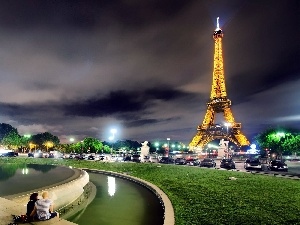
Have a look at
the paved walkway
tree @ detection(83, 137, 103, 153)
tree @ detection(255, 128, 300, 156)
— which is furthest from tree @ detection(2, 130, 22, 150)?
the paved walkway

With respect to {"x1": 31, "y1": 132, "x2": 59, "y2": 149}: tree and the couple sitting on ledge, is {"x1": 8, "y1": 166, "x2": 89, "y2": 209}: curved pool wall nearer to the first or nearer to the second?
the couple sitting on ledge

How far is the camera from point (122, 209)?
15070 millimetres

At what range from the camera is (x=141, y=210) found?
14.8 metres

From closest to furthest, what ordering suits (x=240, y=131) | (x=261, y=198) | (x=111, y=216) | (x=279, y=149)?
(x=111, y=216)
(x=261, y=198)
(x=279, y=149)
(x=240, y=131)

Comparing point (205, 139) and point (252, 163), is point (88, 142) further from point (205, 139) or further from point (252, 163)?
point (252, 163)

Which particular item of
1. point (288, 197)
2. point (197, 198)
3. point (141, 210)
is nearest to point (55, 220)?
point (141, 210)

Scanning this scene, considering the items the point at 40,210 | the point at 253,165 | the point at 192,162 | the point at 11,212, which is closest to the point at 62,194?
the point at 11,212

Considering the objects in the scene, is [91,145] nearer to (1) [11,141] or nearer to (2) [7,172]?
(1) [11,141]

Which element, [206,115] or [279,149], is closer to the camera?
[279,149]

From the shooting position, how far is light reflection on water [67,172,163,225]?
41.9 feet

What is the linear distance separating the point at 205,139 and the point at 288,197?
71.7 metres

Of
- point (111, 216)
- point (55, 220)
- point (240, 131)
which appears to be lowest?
point (111, 216)

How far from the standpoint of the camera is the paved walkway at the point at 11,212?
9141mm

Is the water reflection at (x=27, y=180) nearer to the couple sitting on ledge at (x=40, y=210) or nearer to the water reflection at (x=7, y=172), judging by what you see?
the water reflection at (x=7, y=172)
